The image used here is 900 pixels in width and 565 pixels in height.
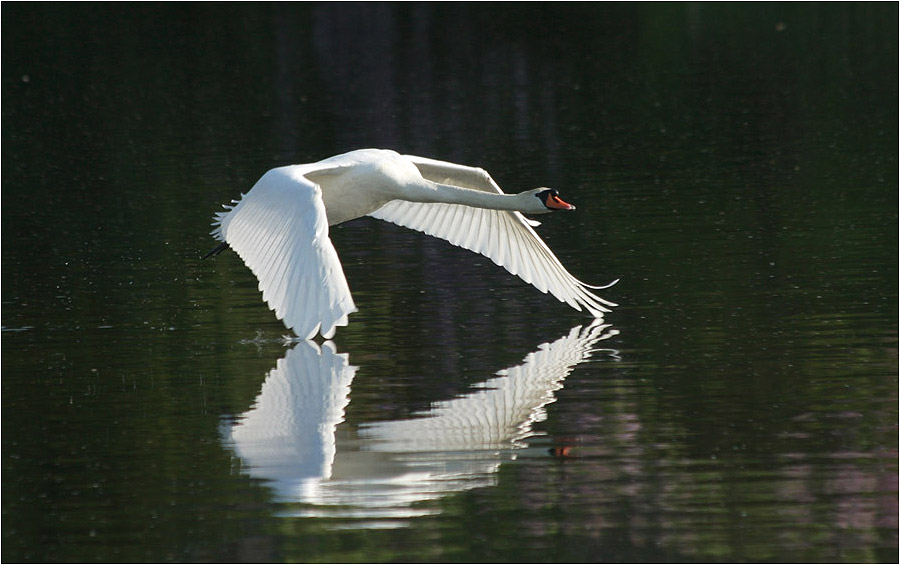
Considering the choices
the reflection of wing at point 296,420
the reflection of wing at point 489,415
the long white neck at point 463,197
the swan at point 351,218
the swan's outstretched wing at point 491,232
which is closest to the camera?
the reflection of wing at point 296,420

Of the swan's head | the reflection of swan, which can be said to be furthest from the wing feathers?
the reflection of swan

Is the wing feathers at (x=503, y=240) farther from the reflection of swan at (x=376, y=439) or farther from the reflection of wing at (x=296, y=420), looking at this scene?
the reflection of wing at (x=296, y=420)

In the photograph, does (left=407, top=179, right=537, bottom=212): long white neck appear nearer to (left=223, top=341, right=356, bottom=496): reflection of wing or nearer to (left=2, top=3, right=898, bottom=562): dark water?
(left=2, top=3, right=898, bottom=562): dark water

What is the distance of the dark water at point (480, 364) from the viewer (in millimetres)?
7777

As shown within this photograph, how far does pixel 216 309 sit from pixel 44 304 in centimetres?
146

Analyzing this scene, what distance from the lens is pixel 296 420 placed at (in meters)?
9.75

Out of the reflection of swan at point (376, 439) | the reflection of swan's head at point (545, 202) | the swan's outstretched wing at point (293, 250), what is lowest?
the reflection of swan at point (376, 439)

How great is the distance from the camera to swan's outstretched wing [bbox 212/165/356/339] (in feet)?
32.4

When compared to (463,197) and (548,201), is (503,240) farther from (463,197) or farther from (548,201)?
(548,201)

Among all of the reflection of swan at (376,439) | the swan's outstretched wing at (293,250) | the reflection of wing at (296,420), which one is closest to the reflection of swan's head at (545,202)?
the reflection of swan at (376,439)

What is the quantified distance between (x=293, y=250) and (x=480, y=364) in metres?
1.44

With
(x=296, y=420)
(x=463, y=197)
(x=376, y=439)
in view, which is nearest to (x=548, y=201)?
(x=463, y=197)

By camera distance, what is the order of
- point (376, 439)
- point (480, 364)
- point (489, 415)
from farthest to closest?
point (480, 364) < point (489, 415) < point (376, 439)

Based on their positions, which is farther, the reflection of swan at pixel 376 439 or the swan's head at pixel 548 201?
the swan's head at pixel 548 201
